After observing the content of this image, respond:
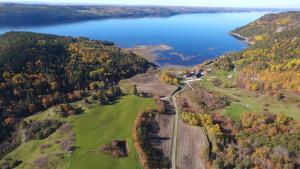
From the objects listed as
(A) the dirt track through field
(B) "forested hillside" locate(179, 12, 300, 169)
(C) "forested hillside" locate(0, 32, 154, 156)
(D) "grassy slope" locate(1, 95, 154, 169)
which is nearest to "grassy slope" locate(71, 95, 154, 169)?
(D) "grassy slope" locate(1, 95, 154, 169)

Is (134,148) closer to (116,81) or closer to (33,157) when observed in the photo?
(33,157)

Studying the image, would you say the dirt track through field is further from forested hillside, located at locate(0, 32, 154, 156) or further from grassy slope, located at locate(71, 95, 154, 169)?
forested hillside, located at locate(0, 32, 154, 156)

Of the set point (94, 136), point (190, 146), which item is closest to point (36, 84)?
point (94, 136)

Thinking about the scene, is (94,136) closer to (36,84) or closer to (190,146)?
(190,146)

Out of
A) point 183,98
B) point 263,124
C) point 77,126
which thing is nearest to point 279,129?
point 263,124

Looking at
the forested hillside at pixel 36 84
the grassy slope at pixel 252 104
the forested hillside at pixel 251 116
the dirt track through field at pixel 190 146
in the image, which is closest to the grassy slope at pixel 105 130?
the forested hillside at pixel 36 84

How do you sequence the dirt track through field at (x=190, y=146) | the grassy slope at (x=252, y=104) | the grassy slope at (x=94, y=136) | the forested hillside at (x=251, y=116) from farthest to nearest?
the grassy slope at (x=252, y=104) → the dirt track through field at (x=190, y=146) → the grassy slope at (x=94, y=136) → the forested hillside at (x=251, y=116)

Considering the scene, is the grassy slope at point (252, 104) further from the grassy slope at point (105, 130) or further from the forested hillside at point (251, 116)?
the grassy slope at point (105, 130)
